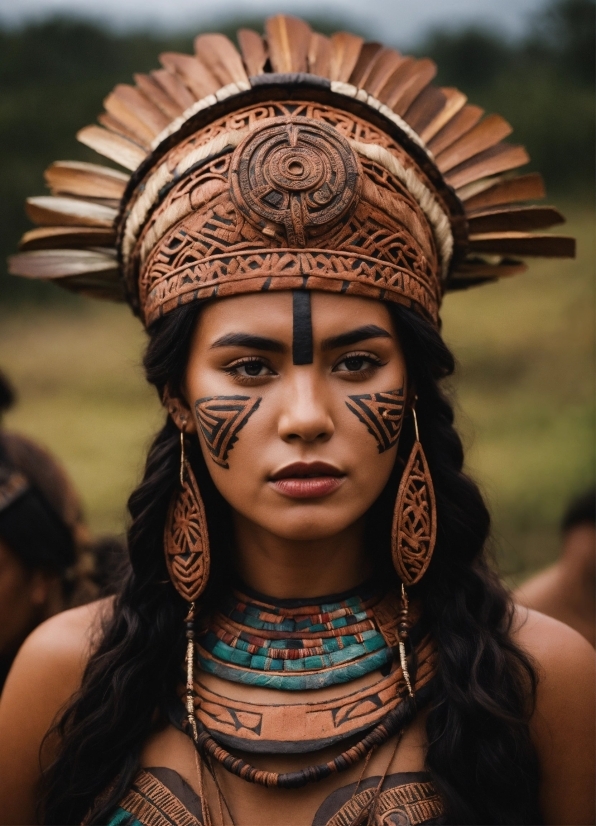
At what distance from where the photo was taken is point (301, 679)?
2.44 meters

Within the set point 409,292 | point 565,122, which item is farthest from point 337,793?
point 565,122

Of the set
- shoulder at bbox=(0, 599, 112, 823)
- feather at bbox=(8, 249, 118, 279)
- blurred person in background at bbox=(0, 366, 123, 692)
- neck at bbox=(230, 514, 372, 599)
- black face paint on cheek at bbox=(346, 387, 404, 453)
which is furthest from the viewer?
blurred person in background at bbox=(0, 366, 123, 692)

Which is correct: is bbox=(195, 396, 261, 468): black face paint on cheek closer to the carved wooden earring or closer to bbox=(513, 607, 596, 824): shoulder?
the carved wooden earring

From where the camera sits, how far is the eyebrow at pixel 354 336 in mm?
2328

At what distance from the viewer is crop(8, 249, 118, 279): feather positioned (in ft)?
9.90

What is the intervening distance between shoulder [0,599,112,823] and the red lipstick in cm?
88

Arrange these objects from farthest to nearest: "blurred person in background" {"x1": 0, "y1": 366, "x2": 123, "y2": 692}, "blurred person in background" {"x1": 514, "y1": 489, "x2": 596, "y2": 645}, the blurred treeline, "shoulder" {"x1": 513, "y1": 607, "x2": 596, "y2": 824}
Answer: the blurred treeline
"blurred person in background" {"x1": 514, "y1": 489, "x2": 596, "y2": 645}
"blurred person in background" {"x1": 0, "y1": 366, "x2": 123, "y2": 692}
"shoulder" {"x1": 513, "y1": 607, "x2": 596, "y2": 824}

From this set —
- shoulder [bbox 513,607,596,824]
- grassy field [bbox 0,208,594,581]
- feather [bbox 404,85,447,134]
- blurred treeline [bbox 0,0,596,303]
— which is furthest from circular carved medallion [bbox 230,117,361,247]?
blurred treeline [bbox 0,0,596,303]

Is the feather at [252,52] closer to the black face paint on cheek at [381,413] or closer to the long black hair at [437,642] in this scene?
the long black hair at [437,642]

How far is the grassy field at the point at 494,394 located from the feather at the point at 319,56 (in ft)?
9.43

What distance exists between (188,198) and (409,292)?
0.66m

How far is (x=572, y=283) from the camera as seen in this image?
19.1 feet

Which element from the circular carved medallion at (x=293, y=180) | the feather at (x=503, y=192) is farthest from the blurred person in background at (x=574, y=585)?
the circular carved medallion at (x=293, y=180)

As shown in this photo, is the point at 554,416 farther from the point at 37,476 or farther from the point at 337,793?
the point at 337,793
